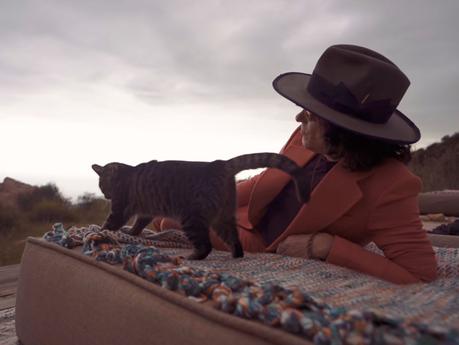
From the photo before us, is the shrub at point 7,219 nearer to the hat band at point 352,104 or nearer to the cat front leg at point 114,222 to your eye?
the cat front leg at point 114,222

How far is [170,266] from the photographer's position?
48.1 inches

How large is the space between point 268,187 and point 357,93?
535mm

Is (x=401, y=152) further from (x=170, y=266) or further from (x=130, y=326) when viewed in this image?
(x=130, y=326)

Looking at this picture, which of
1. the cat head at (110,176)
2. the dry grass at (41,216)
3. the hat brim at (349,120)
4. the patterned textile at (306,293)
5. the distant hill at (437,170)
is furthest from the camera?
the distant hill at (437,170)

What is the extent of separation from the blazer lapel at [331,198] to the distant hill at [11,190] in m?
4.01

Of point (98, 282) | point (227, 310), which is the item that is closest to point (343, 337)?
point (227, 310)

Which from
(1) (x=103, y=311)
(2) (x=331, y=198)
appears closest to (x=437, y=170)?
(2) (x=331, y=198)

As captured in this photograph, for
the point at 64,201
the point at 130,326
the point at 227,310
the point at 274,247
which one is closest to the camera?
the point at 227,310

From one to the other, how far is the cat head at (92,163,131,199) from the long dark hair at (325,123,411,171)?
81 centimetres

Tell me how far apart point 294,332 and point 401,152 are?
3.31ft

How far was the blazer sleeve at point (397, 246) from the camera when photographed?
1485 millimetres

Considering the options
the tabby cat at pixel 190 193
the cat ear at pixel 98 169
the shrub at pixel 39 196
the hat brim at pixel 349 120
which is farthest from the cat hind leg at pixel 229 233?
the shrub at pixel 39 196

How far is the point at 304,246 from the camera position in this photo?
1.60 m

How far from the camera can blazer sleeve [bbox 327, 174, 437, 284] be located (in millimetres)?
1485
